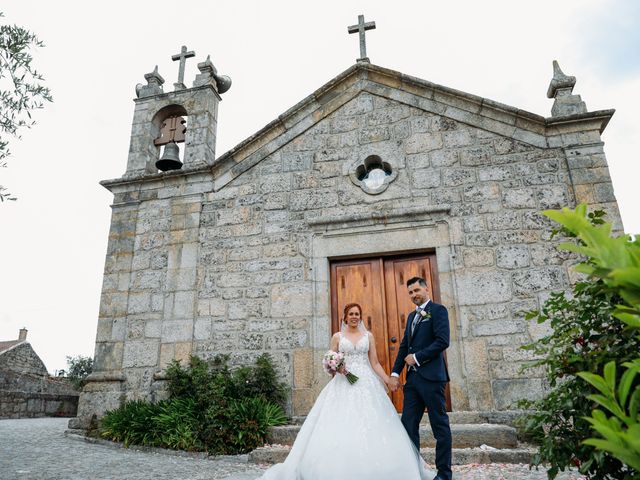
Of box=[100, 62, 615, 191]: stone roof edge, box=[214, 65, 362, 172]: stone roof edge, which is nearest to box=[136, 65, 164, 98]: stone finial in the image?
box=[100, 62, 615, 191]: stone roof edge

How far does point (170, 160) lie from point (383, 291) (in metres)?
4.18

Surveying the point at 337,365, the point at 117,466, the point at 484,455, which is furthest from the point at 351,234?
the point at 117,466

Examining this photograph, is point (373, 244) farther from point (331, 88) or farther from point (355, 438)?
point (355, 438)

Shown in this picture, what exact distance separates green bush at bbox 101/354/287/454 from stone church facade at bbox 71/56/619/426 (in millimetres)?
291

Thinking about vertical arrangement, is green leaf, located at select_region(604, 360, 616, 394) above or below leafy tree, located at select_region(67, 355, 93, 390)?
below

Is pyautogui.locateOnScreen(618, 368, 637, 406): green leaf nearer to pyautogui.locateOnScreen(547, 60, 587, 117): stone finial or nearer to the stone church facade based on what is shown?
the stone church facade

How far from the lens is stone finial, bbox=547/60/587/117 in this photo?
21.0ft

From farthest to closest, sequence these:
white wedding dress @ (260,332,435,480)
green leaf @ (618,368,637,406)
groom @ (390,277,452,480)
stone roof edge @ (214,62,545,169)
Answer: stone roof edge @ (214,62,545,169) < groom @ (390,277,452,480) < white wedding dress @ (260,332,435,480) < green leaf @ (618,368,637,406)

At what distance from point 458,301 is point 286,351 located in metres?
2.38

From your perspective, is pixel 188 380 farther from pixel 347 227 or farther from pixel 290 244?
pixel 347 227

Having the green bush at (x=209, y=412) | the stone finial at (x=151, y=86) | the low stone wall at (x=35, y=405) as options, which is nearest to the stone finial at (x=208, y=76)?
the stone finial at (x=151, y=86)

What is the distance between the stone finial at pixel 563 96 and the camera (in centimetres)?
639

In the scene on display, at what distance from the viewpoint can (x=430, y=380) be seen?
3668 mm

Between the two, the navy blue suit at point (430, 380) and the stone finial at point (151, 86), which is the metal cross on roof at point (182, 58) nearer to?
the stone finial at point (151, 86)
